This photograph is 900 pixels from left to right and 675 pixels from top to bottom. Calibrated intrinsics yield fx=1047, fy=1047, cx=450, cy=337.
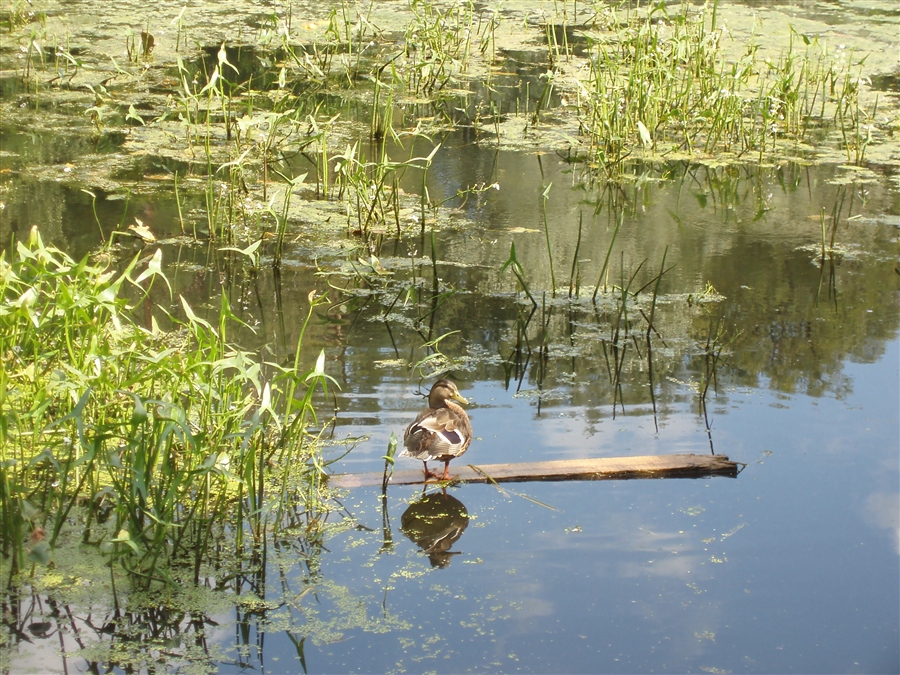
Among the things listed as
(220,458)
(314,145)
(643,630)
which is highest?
(314,145)

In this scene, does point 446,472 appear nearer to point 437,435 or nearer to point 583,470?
point 437,435

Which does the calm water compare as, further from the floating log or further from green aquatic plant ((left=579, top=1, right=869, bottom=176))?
green aquatic plant ((left=579, top=1, right=869, bottom=176))

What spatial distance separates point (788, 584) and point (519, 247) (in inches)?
124

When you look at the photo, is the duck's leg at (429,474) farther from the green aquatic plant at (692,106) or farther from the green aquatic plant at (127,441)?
the green aquatic plant at (692,106)

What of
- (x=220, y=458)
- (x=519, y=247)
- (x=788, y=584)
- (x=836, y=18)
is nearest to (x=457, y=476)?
(x=220, y=458)

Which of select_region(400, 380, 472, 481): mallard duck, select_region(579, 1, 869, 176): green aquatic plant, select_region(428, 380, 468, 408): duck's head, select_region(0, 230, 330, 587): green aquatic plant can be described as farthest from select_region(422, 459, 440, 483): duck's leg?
select_region(579, 1, 869, 176): green aquatic plant

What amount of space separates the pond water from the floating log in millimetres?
37

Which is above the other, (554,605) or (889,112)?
(889,112)

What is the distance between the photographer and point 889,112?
28.3ft

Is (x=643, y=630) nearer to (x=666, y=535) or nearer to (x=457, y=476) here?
(x=666, y=535)

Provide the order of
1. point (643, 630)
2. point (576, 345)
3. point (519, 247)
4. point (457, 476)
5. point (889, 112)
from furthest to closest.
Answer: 1. point (889, 112)
2. point (519, 247)
3. point (576, 345)
4. point (457, 476)
5. point (643, 630)

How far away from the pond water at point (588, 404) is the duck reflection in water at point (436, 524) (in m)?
0.01

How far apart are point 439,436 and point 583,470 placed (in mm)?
549

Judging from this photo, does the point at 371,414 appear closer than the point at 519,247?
Yes
